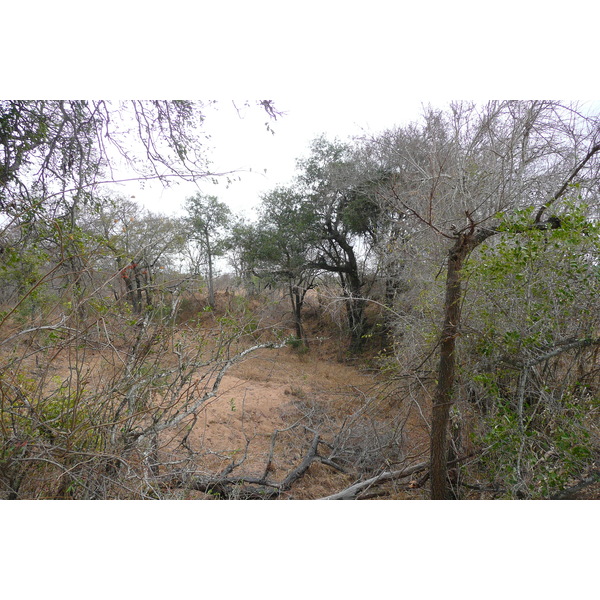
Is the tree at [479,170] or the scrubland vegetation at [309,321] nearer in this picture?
the scrubland vegetation at [309,321]

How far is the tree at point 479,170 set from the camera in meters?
1.61

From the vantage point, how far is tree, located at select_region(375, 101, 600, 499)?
1613mm

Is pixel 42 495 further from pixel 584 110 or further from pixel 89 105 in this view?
pixel 584 110

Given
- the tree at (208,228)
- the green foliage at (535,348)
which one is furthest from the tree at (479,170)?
the tree at (208,228)

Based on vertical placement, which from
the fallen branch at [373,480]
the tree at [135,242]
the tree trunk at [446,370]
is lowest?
the fallen branch at [373,480]

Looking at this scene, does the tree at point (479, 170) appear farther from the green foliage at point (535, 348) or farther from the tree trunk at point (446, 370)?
the green foliage at point (535, 348)

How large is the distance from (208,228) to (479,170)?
2034 millimetres

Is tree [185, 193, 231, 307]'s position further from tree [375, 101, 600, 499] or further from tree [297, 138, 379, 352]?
tree [375, 101, 600, 499]

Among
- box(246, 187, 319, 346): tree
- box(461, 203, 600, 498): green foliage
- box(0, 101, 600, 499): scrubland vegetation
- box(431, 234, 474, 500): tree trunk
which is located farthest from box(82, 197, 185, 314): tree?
box(461, 203, 600, 498): green foliage

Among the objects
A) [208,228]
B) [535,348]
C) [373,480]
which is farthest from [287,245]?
[535,348]

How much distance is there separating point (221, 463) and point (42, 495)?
1.13 metres

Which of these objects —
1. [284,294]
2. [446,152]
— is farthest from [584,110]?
[284,294]

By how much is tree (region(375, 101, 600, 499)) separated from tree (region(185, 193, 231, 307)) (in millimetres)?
1360

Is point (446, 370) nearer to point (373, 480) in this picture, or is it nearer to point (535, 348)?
point (535, 348)
